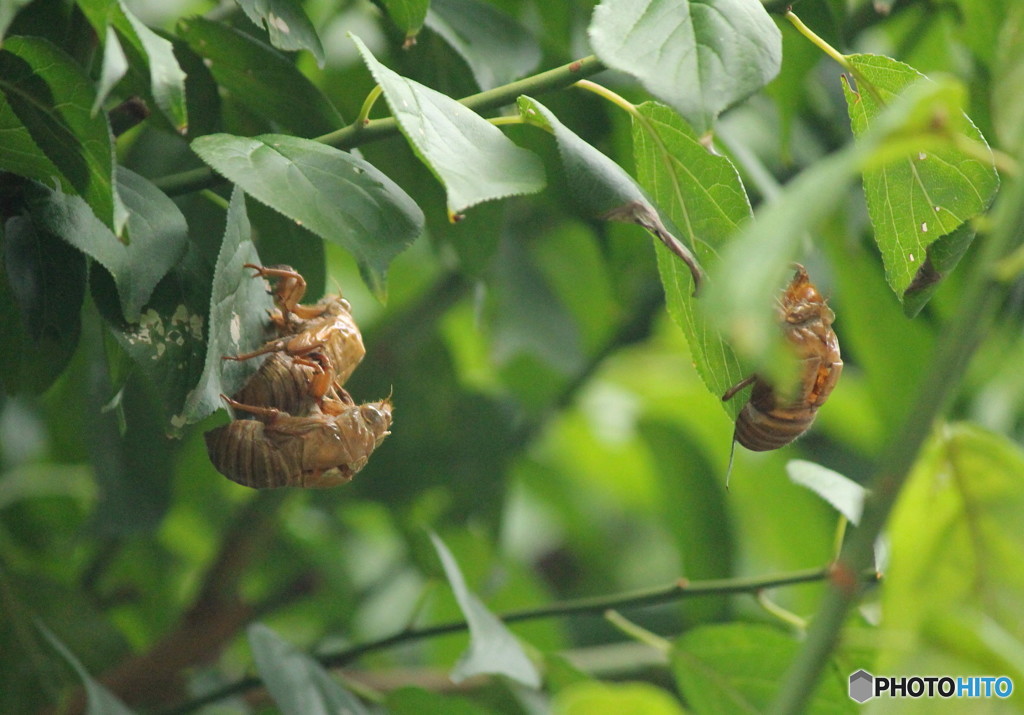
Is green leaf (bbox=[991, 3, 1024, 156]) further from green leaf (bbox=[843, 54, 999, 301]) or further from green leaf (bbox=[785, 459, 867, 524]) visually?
green leaf (bbox=[785, 459, 867, 524])

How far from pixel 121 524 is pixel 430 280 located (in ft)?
2.29

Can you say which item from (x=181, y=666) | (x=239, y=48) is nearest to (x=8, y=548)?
(x=181, y=666)

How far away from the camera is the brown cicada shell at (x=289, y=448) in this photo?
2.31 ft

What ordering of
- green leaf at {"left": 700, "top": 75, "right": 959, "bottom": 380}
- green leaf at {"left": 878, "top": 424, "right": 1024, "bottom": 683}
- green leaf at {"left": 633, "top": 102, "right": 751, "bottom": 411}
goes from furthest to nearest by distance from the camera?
green leaf at {"left": 633, "top": 102, "right": 751, "bottom": 411} < green leaf at {"left": 878, "top": 424, "right": 1024, "bottom": 683} < green leaf at {"left": 700, "top": 75, "right": 959, "bottom": 380}

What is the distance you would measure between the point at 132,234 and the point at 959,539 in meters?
0.45

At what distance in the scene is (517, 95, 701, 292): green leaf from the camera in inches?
22.6

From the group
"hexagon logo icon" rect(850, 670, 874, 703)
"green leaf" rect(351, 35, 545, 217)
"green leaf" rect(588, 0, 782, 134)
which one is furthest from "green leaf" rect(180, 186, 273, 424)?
"hexagon logo icon" rect(850, 670, 874, 703)

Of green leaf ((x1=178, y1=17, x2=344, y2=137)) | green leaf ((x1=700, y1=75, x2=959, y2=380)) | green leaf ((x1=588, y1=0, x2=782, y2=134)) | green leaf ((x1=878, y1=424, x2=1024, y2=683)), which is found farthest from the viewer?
green leaf ((x1=178, y1=17, x2=344, y2=137))

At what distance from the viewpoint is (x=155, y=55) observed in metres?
0.50

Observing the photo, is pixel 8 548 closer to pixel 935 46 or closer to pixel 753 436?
pixel 753 436

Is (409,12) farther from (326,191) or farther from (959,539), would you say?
(959,539)

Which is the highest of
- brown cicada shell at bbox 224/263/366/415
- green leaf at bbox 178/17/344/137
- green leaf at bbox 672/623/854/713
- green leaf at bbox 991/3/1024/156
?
green leaf at bbox 991/3/1024/156

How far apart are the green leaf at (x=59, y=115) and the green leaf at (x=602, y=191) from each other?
0.75ft

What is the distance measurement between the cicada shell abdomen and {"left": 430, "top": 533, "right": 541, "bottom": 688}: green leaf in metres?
0.19
